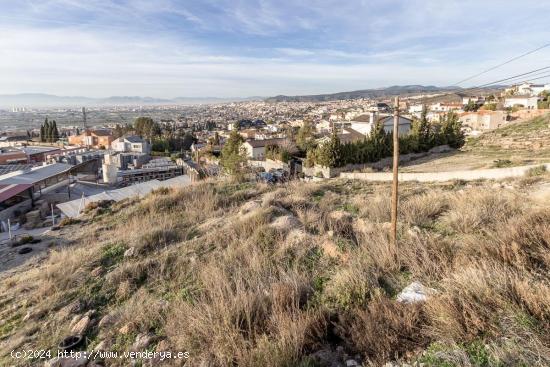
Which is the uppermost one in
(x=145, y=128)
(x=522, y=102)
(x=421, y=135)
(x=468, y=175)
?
(x=522, y=102)

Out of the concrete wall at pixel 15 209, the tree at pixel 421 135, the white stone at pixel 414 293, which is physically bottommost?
the concrete wall at pixel 15 209

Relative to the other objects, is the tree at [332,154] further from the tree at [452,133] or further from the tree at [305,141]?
the tree at [452,133]

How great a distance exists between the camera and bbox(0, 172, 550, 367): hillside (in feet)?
9.89

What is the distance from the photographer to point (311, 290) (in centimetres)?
440

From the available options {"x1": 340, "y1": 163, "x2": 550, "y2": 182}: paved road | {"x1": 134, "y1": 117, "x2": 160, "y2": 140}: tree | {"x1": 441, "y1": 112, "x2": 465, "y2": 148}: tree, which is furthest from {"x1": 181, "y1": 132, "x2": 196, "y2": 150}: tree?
{"x1": 340, "y1": 163, "x2": 550, "y2": 182}: paved road

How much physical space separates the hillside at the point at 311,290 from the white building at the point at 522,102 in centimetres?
5746

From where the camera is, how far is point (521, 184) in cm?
1069

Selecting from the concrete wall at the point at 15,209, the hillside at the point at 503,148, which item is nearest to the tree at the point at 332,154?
the hillside at the point at 503,148

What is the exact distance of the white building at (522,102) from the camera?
51.9 meters

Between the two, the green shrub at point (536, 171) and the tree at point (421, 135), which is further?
the tree at point (421, 135)

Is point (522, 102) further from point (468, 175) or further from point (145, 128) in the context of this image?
point (145, 128)

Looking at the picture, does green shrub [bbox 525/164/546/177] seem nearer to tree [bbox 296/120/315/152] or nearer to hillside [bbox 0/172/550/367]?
hillside [bbox 0/172/550/367]

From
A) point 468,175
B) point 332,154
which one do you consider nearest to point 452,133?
point 332,154

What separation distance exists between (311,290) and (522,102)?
65017 mm
